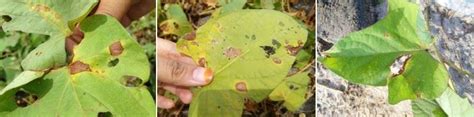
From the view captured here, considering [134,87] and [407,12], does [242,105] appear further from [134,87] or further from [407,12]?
[407,12]

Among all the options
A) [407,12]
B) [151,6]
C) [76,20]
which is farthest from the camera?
[151,6]

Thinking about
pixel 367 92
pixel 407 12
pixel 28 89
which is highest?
pixel 407 12

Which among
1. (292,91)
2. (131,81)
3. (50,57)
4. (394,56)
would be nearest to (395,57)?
(394,56)

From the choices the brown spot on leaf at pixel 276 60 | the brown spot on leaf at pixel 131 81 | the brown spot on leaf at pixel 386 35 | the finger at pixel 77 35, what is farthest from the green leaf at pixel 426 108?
the finger at pixel 77 35

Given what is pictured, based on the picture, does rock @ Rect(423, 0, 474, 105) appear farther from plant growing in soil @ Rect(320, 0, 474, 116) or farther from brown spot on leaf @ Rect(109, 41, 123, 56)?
brown spot on leaf @ Rect(109, 41, 123, 56)

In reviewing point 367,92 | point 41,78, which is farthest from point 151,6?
point 367,92

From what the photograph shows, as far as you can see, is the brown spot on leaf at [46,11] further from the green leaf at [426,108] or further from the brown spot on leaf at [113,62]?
the green leaf at [426,108]
